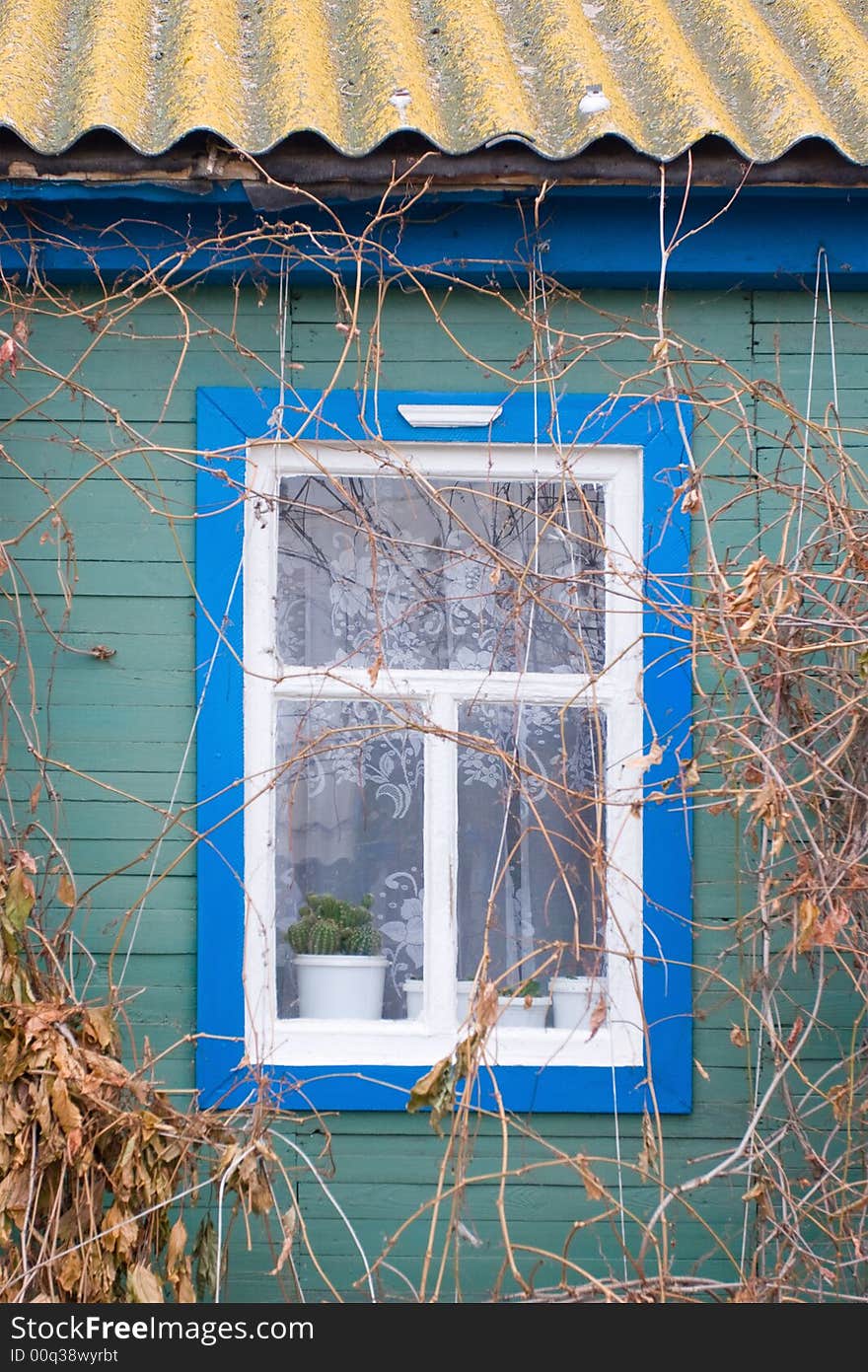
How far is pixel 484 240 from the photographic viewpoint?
3.06 m

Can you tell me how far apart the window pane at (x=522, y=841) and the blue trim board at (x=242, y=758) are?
24 cm

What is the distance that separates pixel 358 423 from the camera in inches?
122

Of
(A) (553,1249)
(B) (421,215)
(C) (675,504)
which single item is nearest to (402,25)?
(B) (421,215)

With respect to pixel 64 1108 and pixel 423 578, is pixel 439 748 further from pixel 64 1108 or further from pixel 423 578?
pixel 64 1108

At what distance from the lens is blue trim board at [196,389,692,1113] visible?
2.99 m

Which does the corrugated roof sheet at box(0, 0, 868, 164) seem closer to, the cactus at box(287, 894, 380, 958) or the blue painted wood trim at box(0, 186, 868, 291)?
the blue painted wood trim at box(0, 186, 868, 291)

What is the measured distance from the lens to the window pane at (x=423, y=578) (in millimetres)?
3240

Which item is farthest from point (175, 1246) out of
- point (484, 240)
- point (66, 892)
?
point (484, 240)

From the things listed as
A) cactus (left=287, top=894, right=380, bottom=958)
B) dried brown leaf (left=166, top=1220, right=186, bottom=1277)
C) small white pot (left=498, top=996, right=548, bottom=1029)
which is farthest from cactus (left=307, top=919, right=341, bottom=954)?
dried brown leaf (left=166, top=1220, right=186, bottom=1277)

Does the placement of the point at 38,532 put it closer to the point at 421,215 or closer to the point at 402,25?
the point at 421,215

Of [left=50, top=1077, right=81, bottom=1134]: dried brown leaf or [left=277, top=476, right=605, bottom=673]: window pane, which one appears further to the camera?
[left=277, top=476, right=605, bottom=673]: window pane

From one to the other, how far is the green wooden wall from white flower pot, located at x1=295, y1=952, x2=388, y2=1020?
0.26 metres

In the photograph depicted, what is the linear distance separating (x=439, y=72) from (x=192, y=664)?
1617mm

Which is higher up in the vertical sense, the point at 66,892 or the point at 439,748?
the point at 439,748
